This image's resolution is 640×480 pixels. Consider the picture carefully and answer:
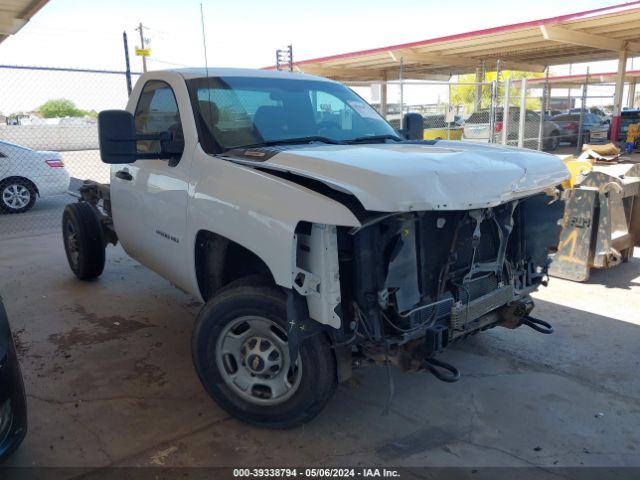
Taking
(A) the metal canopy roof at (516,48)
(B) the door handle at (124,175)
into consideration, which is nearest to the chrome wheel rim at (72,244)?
(B) the door handle at (124,175)

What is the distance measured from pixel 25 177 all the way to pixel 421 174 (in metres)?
10.2

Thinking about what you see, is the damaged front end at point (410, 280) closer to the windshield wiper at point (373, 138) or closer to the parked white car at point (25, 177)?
the windshield wiper at point (373, 138)

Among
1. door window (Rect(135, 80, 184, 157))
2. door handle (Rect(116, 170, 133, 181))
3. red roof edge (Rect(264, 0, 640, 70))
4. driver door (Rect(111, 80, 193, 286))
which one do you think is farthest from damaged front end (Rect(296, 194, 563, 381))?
red roof edge (Rect(264, 0, 640, 70))

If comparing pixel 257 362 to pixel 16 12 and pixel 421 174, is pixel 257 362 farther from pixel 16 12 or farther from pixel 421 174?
pixel 16 12

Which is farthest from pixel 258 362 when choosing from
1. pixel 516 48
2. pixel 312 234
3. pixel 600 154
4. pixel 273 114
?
pixel 516 48

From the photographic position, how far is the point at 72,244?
20.1 feet

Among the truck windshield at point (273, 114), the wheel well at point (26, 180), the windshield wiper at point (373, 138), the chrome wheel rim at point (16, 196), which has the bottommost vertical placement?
the chrome wheel rim at point (16, 196)

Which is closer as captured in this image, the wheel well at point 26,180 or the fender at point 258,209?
the fender at point 258,209

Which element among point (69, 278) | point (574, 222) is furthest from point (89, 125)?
point (574, 222)

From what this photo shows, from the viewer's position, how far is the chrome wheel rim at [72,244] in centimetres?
600

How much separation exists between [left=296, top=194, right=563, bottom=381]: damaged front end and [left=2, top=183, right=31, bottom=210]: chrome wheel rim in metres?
9.75

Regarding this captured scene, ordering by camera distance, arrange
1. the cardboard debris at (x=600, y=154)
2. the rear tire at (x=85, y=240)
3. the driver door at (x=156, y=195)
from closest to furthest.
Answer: the driver door at (x=156, y=195) → the rear tire at (x=85, y=240) → the cardboard debris at (x=600, y=154)

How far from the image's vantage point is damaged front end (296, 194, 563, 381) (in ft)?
9.37

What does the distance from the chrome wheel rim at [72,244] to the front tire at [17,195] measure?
549 cm
